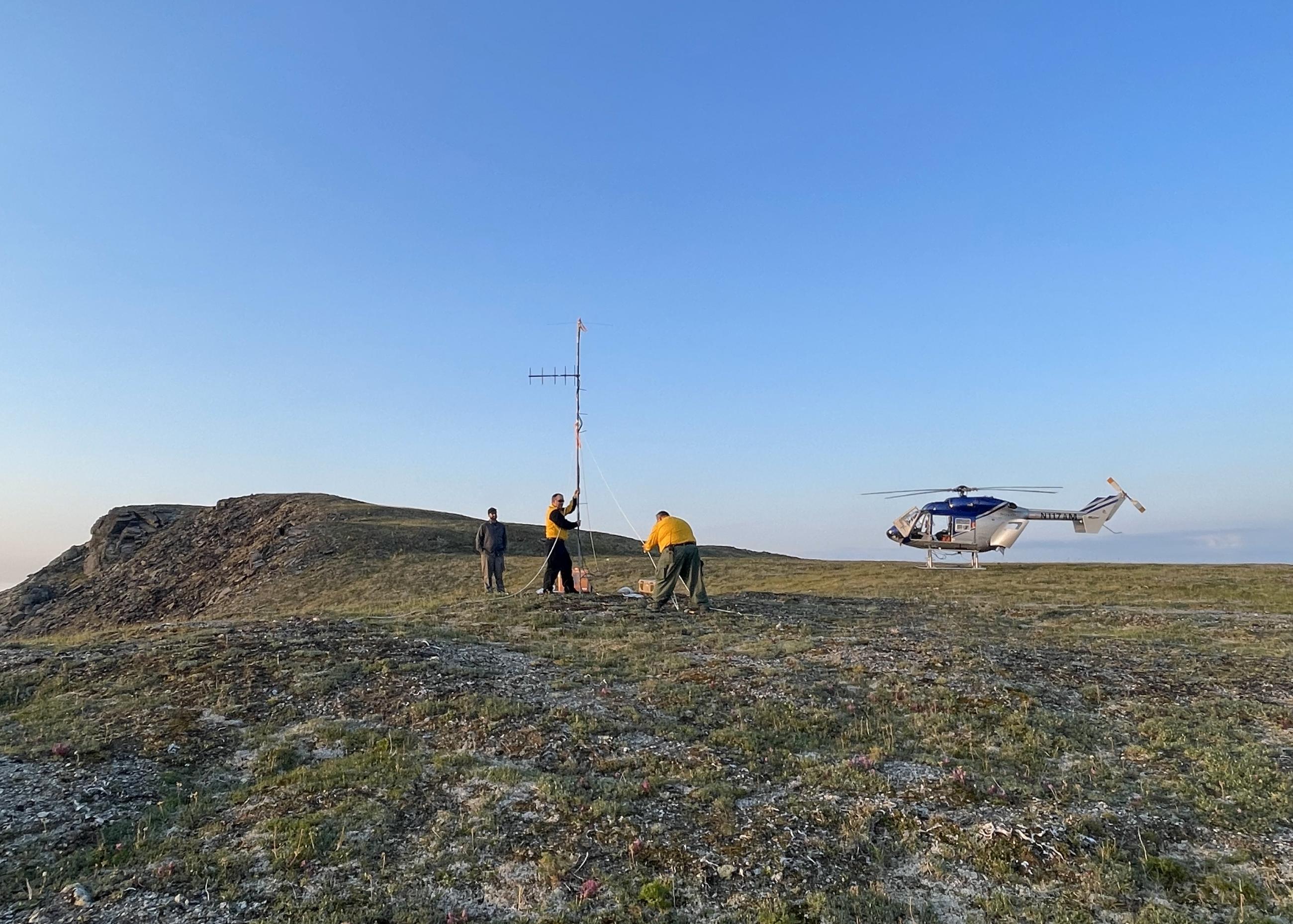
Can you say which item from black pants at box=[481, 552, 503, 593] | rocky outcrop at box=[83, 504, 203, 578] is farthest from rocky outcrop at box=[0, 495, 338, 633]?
black pants at box=[481, 552, 503, 593]

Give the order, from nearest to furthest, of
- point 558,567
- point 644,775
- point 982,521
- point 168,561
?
point 644,775 → point 558,567 → point 982,521 → point 168,561

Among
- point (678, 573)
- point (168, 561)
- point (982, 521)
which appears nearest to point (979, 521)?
point (982, 521)

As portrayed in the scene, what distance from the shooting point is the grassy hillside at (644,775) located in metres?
7.18

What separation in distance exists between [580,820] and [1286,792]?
8415 millimetres

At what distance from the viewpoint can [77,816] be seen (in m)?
8.80

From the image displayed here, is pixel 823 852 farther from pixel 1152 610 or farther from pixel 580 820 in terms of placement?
pixel 1152 610

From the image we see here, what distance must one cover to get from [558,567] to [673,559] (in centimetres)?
474

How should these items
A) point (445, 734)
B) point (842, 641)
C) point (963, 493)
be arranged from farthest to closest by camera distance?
point (963, 493)
point (842, 641)
point (445, 734)

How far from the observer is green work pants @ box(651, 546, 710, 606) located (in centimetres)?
2191

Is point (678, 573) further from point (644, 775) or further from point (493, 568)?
point (644, 775)

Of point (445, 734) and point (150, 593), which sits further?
point (150, 593)

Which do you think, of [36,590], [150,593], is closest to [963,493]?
[150,593]

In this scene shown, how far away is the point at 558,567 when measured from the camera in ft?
81.6

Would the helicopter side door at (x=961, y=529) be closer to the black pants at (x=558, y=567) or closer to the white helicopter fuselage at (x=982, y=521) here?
the white helicopter fuselage at (x=982, y=521)
